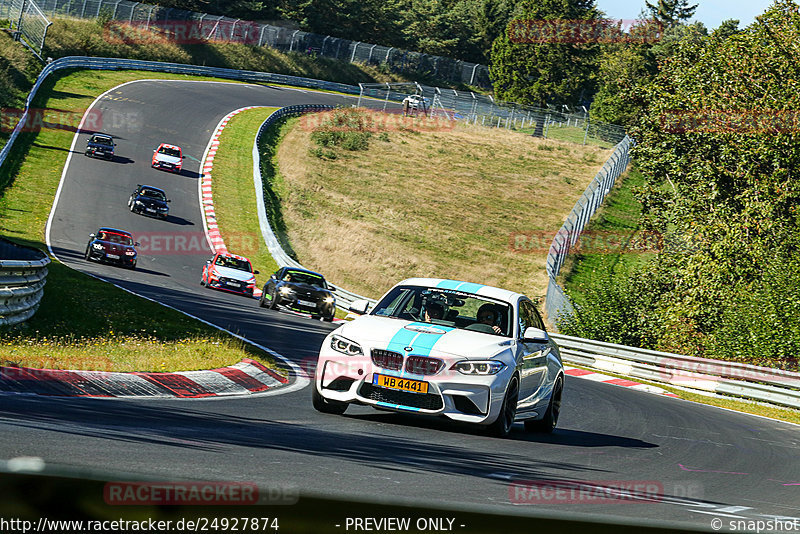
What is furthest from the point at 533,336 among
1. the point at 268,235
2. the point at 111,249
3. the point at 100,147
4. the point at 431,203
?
the point at 431,203

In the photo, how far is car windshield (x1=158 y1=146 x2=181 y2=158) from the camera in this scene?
48.2 meters

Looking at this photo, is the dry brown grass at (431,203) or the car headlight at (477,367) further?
the dry brown grass at (431,203)

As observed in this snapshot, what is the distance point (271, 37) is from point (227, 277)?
2440 inches

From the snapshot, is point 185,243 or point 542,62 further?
point 542,62

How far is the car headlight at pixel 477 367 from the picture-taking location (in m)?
9.45

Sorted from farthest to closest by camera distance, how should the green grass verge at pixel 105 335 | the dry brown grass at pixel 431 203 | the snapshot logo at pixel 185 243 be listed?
the dry brown grass at pixel 431 203 < the snapshot logo at pixel 185 243 < the green grass verge at pixel 105 335

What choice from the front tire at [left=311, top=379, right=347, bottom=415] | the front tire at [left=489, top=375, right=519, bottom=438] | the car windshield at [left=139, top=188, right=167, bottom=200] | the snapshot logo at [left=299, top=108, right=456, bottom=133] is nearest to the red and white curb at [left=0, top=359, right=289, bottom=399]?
the front tire at [left=311, top=379, right=347, bottom=415]

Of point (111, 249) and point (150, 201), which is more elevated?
point (150, 201)

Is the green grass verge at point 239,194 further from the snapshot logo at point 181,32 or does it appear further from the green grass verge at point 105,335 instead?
the snapshot logo at point 181,32

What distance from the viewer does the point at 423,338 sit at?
381 inches

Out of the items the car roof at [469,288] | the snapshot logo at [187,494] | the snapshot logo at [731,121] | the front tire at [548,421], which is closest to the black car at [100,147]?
the snapshot logo at [731,121]

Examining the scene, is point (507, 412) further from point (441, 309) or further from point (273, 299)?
point (273, 299)

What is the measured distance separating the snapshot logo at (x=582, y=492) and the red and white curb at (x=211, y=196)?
975 inches

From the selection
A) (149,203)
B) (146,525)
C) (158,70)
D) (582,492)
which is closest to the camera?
(146,525)
